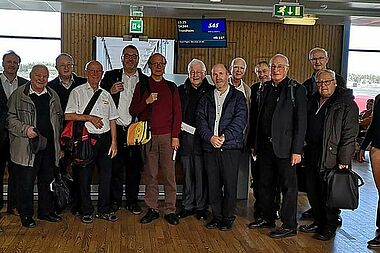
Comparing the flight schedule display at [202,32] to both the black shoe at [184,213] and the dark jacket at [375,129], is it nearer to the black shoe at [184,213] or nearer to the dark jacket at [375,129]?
the black shoe at [184,213]

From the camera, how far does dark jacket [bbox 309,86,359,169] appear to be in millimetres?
4207

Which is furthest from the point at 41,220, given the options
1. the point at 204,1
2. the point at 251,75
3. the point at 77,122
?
the point at 251,75

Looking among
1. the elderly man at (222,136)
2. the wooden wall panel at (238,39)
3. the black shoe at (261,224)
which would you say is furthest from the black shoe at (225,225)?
the wooden wall panel at (238,39)

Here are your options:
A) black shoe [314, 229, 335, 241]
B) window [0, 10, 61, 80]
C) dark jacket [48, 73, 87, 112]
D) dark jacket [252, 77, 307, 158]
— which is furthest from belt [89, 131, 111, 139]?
window [0, 10, 61, 80]

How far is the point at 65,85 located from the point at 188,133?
1.34 meters

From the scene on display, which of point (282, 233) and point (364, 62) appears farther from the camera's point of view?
point (364, 62)

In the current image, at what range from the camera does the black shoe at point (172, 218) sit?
475 cm

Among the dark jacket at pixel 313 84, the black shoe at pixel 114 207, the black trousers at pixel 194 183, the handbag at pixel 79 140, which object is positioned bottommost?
the black shoe at pixel 114 207

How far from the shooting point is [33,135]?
429 centimetres

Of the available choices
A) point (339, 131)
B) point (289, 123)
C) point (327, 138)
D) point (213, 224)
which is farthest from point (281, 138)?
point (213, 224)

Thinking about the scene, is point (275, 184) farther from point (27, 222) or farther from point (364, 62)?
point (364, 62)

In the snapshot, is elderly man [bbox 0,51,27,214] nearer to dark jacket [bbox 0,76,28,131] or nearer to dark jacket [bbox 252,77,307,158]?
dark jacket [bbox 0,76,28,131]

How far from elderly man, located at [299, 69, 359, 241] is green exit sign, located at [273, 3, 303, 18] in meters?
2.83

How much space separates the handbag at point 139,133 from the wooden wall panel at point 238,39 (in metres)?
6.17
